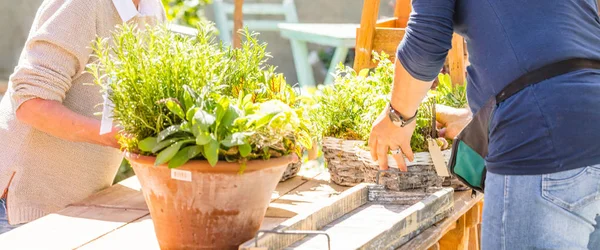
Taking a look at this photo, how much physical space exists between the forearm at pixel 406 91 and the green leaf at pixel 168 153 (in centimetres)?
55

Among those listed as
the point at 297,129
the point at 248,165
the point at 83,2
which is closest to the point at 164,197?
the point at 248,165

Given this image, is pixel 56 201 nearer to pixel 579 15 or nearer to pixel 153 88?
pixel 153 88

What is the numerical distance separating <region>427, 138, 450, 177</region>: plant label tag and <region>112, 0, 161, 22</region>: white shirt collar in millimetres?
893

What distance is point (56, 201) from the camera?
2.30 meters

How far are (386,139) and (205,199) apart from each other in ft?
1.97

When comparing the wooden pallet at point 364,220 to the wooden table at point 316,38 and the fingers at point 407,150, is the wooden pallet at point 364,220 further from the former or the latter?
the wooden table at point 316,38

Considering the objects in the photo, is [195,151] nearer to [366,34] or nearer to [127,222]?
[127,222]

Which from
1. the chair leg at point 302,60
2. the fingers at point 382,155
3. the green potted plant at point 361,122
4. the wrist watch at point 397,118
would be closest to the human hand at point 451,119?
the green potted plant at point 361,122

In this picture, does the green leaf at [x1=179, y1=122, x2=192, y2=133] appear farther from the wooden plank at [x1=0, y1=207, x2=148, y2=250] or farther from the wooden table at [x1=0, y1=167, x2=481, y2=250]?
the wooden plank at [x1=0, y1=207, x2=148, y2=250]

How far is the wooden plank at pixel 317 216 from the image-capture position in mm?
1551

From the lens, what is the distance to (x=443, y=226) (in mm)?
2002

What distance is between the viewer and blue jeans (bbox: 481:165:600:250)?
1.60m

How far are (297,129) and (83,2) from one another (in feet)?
2.91

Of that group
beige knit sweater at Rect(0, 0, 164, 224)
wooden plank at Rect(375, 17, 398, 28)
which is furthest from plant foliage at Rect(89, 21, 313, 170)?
wooden plank at Rect(375, 17, 398, 28)
